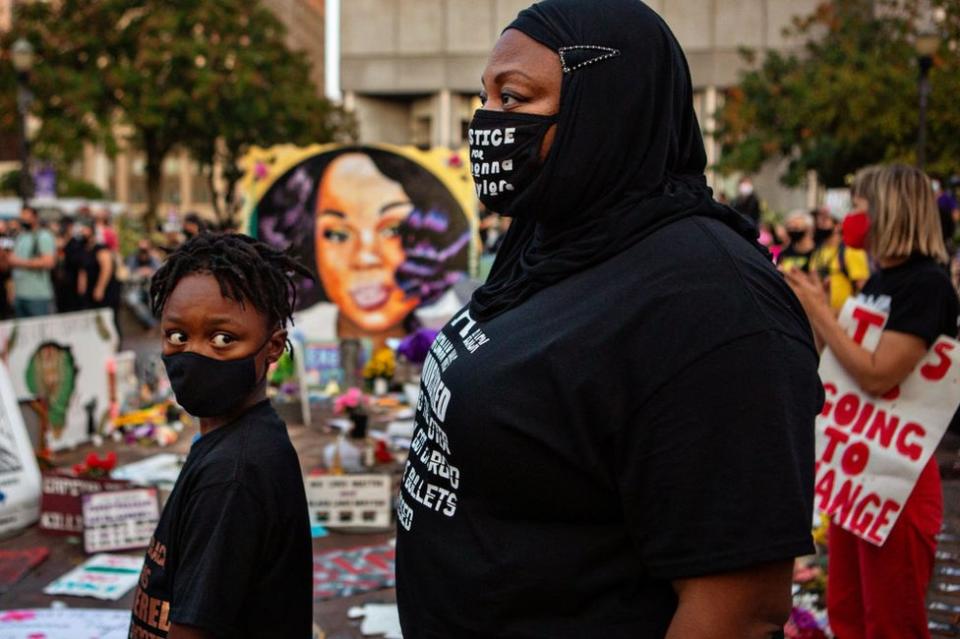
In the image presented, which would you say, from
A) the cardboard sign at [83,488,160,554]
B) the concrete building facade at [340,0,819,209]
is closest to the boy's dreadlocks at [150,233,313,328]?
the cardboard sign at [83,488,160,554]

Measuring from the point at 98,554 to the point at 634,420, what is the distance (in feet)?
15.7

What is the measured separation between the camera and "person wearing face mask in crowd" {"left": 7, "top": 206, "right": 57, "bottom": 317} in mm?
12266

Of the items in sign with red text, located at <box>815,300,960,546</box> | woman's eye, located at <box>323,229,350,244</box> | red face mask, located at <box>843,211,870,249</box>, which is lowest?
sign with red text, located at <box>815,300,960,546</box>

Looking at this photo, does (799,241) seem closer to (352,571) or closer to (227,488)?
(352,571)

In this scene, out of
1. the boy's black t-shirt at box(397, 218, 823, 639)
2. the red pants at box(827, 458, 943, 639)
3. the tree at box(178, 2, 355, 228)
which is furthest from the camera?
the tree at box(178, 2, 355, 228)

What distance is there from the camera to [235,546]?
2064 mm

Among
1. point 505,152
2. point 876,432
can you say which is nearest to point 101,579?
point 876,432

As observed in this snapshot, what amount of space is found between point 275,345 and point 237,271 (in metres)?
0.20

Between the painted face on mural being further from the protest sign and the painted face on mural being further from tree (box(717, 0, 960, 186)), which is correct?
tree (box(717, 0, 960, 186))

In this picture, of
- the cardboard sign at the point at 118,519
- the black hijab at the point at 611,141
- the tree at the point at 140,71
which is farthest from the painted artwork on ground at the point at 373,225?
the tree at the point at 140,71

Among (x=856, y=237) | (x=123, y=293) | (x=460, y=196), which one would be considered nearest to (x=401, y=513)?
(x=856, y=237)

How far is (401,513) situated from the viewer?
192cm

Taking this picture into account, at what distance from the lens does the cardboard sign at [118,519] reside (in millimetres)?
5586

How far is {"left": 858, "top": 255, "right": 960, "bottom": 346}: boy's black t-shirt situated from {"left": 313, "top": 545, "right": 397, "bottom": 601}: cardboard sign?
2.80m
